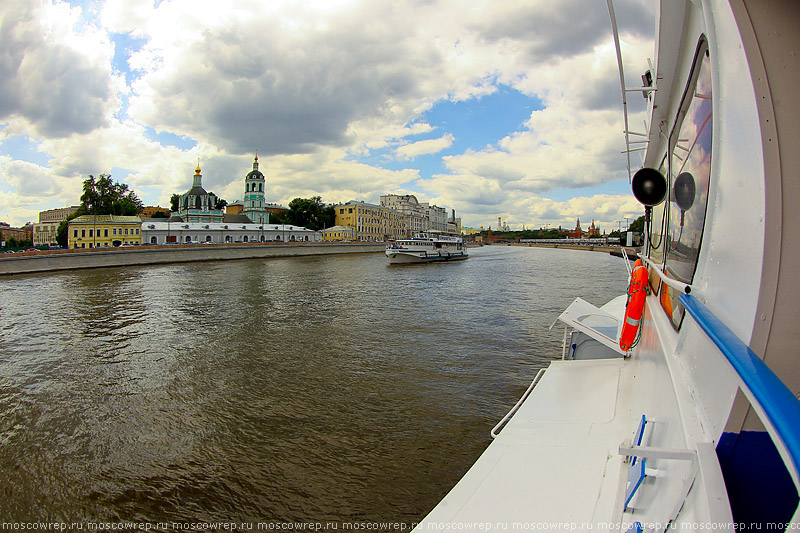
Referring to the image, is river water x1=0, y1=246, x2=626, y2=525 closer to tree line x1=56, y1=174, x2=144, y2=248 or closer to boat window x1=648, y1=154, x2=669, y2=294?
boat window x1=648, y1=154, x2=669, y2=294

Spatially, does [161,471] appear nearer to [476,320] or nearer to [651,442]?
[651,442]

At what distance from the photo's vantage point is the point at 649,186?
10.6 ft

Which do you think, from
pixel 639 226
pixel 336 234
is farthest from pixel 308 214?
pixel 639 226

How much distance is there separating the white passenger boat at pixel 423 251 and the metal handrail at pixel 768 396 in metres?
42.5

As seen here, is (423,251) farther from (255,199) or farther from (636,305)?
(255,199)

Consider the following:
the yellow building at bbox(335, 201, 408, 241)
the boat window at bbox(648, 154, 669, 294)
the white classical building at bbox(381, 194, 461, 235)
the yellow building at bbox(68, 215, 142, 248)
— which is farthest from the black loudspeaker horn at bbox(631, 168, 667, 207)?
the white classical building at bbox(381, 194, 461, 235)

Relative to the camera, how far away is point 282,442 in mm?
5676

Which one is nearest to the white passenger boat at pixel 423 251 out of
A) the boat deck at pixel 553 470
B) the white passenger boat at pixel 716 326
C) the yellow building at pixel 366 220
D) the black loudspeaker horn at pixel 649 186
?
the boat deck at pixel 553 470

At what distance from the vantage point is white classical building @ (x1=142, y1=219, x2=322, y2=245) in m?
62.7

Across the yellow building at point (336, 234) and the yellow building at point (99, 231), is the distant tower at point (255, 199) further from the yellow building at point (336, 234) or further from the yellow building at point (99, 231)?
the yellow building at point (99, 231)

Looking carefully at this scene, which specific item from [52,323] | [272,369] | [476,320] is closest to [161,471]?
[272,369]

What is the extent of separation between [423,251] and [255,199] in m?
64.7

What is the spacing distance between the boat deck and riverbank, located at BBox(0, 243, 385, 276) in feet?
131

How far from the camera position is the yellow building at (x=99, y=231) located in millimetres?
57062
